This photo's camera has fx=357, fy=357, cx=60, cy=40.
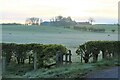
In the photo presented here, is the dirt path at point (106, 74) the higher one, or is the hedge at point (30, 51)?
the hedge at point (30, 51)

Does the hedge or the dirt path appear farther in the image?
the hedge

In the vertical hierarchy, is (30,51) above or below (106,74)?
above

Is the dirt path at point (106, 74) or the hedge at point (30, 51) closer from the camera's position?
the dirt path at point (106, 74)

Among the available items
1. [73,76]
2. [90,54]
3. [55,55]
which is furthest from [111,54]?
[73,76]

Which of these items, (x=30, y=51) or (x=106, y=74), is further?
(x=30, y=51)

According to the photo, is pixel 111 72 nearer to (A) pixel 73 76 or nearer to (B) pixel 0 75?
(A) pixel 73 76

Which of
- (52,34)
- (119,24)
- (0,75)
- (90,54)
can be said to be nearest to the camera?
(0,75)

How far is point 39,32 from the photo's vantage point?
38.6 m

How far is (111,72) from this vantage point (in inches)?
431

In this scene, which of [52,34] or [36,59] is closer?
[36,59]

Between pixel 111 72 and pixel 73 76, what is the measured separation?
4.31 ft

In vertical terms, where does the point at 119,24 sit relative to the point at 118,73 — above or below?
above

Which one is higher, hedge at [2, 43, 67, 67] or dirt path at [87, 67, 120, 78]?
hedge at [2, 43, 67, 67]

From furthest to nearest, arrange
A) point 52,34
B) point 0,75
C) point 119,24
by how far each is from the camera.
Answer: point 52,34, point 119,24, point 0,75
